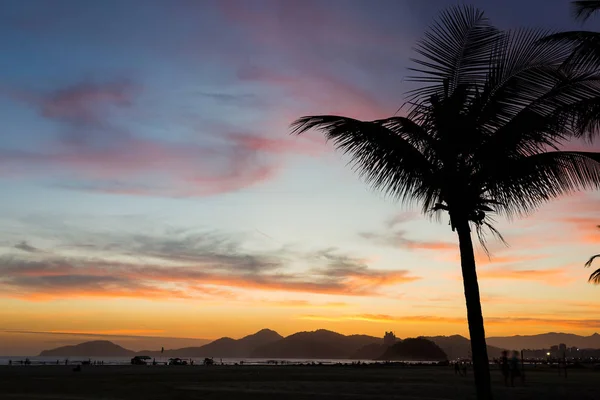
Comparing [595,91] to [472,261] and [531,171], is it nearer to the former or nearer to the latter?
[531,171]

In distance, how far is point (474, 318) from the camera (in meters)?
9.94

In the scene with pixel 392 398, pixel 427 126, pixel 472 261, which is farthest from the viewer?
pixel 392 398

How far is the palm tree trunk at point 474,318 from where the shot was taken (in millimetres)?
9656

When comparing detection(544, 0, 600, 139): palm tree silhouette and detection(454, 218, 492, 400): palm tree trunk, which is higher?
detection(544, 0, 600, 139): palm tree silhouette

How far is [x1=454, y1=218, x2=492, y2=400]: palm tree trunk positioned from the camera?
31.7ft

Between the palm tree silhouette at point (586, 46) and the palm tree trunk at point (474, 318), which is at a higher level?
the palm tree silhouette at point (586, 46)

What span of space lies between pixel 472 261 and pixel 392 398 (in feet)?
49.4

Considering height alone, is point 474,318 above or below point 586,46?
below

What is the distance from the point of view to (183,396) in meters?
24.2

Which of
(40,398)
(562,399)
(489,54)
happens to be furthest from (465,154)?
(40,398)

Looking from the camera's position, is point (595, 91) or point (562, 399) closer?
point (595, 91)

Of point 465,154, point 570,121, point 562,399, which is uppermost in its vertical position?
point 570,121

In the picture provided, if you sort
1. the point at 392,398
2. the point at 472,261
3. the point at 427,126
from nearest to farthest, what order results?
the point at 472,261 → the point at 427,126 → the point at 392,398

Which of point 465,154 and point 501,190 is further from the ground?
point 465,154
